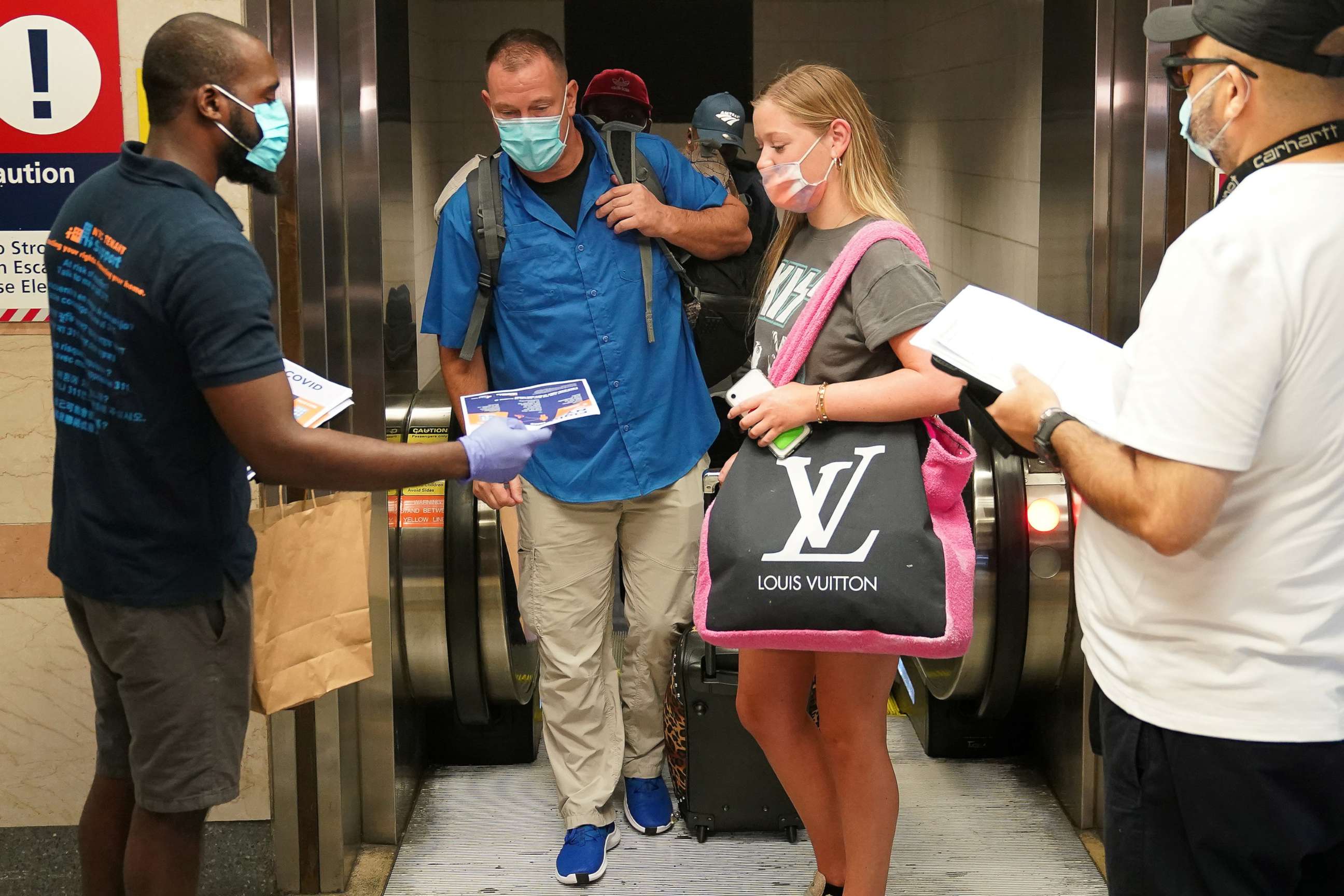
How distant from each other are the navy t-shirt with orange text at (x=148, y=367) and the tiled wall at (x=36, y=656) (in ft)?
3.40

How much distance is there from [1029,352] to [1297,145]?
416 mm

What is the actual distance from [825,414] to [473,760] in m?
1.95

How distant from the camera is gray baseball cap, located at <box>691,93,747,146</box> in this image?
430 centimetres

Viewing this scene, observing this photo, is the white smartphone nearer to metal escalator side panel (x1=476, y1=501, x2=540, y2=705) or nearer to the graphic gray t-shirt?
the graphic gray t-shirt

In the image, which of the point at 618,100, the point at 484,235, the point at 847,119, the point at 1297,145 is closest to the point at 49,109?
the point at 484,235

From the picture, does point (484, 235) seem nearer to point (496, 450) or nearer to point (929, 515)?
point (496, 450)

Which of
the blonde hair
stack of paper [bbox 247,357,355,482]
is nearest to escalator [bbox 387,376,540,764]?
stack of paper [bbox 247,357,355,482]

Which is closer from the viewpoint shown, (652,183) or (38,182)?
(38,182)

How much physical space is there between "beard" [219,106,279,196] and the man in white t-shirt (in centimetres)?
129

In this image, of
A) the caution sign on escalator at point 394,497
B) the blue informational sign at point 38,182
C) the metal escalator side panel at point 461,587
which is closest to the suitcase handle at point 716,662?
the metal escalator side panel at point 461,587

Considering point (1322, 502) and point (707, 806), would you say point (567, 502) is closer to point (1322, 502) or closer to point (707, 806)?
point (707, 806)

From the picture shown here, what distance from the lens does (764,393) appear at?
2371 millimetres

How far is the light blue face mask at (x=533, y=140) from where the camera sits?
113 inches

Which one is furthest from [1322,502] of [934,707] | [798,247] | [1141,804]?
[934,707]
